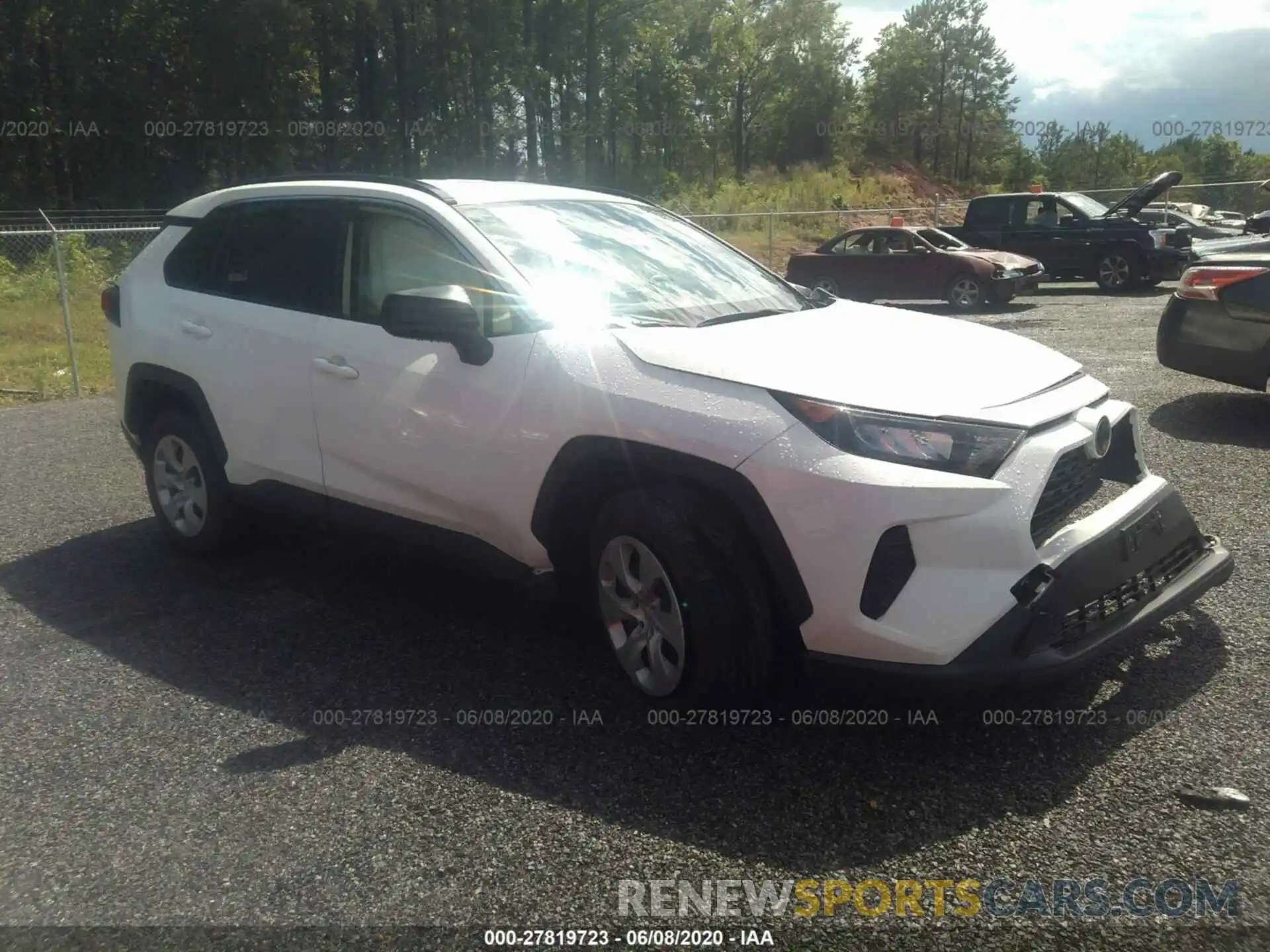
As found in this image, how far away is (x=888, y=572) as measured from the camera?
9.71 ft

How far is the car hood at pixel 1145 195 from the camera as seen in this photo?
55.6 ft

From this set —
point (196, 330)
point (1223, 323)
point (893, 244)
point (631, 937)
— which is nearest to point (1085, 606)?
point (631, 937)

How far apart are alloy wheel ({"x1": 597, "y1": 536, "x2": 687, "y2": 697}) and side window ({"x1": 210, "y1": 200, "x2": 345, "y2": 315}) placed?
5.76 feet

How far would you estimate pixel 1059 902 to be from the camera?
8.37 ft

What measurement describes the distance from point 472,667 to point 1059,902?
2.23 meters

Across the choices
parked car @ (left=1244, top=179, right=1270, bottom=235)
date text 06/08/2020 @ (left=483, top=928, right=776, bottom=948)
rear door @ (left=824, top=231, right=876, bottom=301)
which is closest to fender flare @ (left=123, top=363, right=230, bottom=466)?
date text 06/08/2020 @ (left=483, top=928, right=776, bottom=948)

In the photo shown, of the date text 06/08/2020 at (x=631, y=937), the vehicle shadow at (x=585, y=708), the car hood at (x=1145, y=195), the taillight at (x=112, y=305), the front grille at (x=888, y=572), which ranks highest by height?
the car hood at (x=1145, y=195)

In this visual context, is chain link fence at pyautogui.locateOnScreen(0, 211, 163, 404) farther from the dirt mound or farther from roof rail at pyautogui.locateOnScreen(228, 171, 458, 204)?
the dirt mound

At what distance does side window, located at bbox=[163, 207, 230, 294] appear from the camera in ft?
16.7

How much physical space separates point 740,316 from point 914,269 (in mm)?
13864

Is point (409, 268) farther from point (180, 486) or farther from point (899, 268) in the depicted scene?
point (899, 268)

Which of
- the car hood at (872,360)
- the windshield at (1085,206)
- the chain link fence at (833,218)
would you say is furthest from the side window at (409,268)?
the chain link fence at (833,218)

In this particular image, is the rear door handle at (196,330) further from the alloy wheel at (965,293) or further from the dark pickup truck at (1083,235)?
the dark pickup truck at (1083,235)

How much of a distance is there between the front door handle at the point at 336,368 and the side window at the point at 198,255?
3.47 feet
